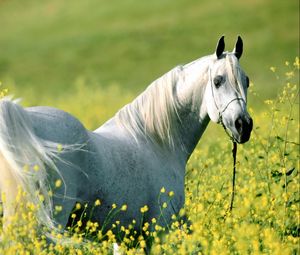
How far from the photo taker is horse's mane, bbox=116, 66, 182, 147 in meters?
7.05

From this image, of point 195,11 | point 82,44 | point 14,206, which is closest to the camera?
point 14,206

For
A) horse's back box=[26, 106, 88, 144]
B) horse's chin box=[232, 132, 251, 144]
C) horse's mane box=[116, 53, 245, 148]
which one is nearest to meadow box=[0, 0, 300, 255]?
horse's mane box=[116, 53, 245, 148]

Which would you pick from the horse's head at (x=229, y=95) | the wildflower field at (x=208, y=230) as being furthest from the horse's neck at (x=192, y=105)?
the wildflower field at (x=208, y=230)

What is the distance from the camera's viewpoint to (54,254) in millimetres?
5969

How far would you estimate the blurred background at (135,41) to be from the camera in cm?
3609

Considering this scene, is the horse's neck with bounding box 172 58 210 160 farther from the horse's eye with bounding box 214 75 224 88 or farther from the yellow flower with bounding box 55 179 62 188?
the yellow flower with bounding box 55 179 62 188

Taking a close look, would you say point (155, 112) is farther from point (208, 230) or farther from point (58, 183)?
point (58, 183)

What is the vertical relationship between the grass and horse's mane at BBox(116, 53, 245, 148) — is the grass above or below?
above

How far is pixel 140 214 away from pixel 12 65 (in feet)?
107

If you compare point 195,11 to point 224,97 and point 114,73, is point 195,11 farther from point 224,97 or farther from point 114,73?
point 224,97

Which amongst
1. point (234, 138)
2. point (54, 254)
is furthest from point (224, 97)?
point (54, 254)

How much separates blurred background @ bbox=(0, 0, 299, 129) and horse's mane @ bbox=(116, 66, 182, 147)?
23.0 metres

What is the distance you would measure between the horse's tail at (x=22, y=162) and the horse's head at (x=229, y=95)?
161 cm

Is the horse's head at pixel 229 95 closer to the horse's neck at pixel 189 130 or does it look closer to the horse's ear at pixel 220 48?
the horse's ear at pixel 220 48
